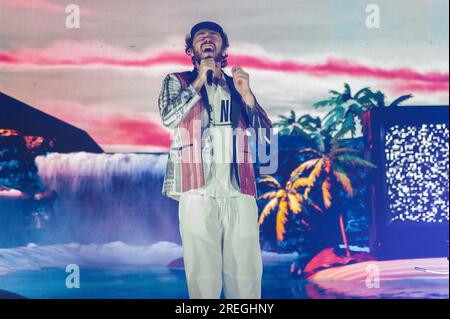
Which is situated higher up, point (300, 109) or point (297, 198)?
point (300, 109)

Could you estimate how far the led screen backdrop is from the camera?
21.4ft

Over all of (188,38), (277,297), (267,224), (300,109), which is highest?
(188,38)

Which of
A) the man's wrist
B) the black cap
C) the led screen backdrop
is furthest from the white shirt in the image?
the led screen backdrop

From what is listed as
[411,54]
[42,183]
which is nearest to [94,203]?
[42,183]

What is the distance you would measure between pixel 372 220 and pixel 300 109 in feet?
2.93

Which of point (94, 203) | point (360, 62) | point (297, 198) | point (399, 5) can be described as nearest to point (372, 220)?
point (297, 198)

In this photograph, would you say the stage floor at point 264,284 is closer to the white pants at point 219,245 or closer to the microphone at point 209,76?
the white pants at point 219,245

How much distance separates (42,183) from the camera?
6559mm

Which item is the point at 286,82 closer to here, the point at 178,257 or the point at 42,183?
the point at 178,257

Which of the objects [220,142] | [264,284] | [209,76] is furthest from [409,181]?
[209,76]

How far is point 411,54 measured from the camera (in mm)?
6551

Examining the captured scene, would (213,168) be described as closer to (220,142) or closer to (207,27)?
(220,142)

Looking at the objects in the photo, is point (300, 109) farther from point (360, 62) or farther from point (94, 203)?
point (94, 203)

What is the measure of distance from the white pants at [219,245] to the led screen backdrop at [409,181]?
856 mm
